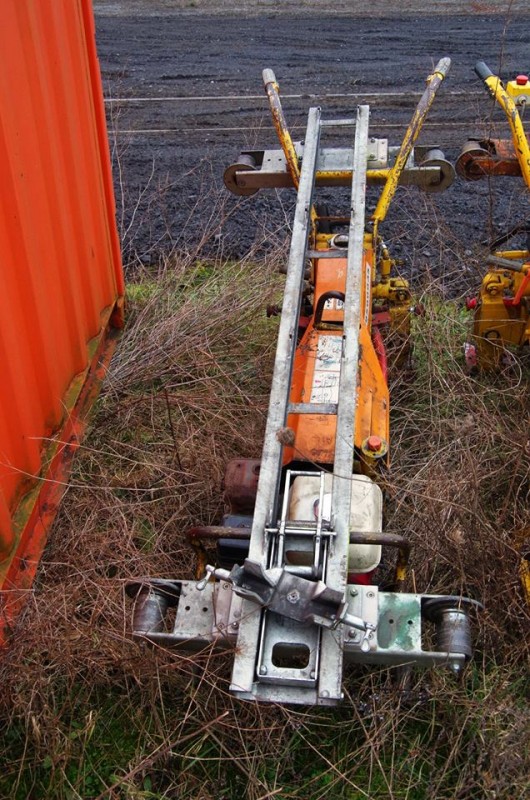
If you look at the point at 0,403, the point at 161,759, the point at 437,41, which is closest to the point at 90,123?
the point at 0,403

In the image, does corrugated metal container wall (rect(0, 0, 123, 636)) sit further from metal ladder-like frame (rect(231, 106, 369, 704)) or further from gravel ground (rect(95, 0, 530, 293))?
gravel ground (rect(95, 0, 530, 293))

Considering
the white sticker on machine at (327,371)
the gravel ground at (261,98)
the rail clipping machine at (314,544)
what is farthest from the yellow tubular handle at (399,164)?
the white sticker on machine at (327,371)

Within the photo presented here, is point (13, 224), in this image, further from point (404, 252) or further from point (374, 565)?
point (404, 252)

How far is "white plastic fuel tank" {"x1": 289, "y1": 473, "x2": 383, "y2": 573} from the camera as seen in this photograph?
257 cm

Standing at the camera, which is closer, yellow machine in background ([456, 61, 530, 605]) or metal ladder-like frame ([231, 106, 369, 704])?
metal ladder-like frame ([231, 106, 369, 704])

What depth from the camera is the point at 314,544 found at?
93.7 inches

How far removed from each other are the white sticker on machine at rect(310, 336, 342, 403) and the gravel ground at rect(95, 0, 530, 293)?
5.27 ft

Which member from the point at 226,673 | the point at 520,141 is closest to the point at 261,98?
the point at 520,141

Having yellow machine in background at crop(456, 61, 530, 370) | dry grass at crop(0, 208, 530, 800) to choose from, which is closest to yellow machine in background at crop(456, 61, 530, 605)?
yellow machine in background at crop(456, 61, 530, 370)

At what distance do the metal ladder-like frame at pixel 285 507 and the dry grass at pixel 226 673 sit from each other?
38 cm

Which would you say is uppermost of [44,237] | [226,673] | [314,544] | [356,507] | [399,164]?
[399,164]

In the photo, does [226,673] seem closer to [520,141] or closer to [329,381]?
[329,381]

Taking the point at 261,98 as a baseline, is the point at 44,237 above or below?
above

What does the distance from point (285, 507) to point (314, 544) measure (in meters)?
0.17
